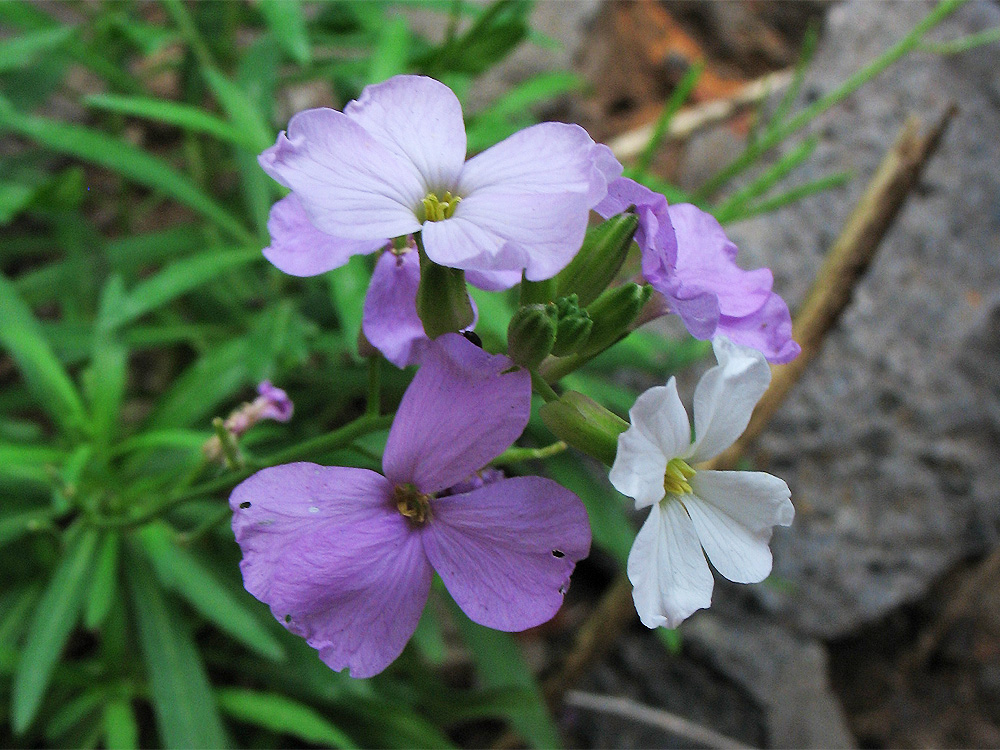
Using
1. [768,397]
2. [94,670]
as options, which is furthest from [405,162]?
[94,670]

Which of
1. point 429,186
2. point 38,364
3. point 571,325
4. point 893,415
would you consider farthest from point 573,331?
point 893,415

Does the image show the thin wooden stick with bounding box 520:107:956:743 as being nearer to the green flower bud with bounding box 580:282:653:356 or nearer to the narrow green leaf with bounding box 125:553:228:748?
the narrow green leaf with bounding box 125:553:228:748

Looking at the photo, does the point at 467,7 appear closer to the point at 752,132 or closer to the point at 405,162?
the point at 752,132

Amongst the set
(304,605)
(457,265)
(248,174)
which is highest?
(457,265)

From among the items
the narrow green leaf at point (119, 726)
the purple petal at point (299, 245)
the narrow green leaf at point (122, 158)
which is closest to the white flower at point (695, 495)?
the purple petal at point (299, 245)

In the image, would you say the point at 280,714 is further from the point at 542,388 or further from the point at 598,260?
the point at 598,260

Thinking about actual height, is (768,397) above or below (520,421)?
below
